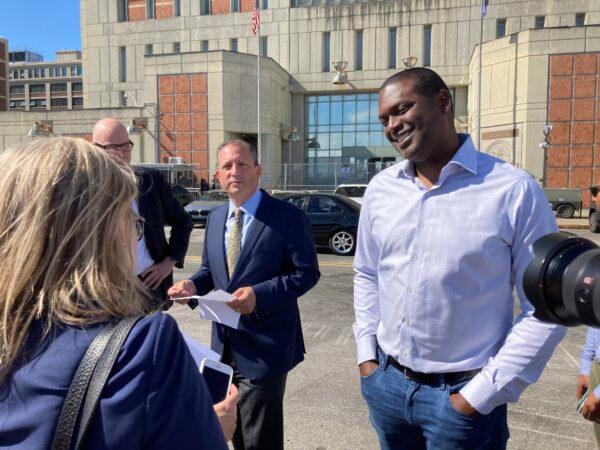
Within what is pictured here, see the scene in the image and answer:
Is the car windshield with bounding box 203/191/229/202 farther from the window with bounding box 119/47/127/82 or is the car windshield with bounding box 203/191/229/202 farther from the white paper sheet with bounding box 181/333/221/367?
the window with bounding box 119/47/127/82

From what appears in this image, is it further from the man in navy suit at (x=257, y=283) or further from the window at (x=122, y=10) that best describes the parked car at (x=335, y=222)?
the window at (x=122, y=10)

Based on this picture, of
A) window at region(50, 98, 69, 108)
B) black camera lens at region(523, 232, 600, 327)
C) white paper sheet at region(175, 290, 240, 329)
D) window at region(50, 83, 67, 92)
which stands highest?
window at region(50, 83, 67, 92)

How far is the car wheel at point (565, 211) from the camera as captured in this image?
2155 centimetres

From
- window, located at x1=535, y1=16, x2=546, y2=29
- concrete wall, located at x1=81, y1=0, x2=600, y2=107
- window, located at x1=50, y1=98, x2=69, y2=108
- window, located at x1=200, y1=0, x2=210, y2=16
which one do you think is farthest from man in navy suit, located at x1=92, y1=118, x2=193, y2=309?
window, located at x1=50, y1=98, x2=69, y2=108

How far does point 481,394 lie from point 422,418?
0.90ft

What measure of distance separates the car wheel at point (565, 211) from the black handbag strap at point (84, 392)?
23.6m

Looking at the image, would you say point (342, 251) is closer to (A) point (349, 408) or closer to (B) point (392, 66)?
(A) point (349, 408)

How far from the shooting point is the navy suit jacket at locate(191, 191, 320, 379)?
8.43 ft

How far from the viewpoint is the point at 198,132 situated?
33.9 m

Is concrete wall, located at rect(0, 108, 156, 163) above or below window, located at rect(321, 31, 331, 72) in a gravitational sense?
below

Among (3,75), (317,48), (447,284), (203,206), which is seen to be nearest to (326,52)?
(317,48)

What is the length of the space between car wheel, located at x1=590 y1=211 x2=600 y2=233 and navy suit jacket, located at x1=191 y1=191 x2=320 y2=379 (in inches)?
656

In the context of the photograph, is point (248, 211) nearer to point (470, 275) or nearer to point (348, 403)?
point (470, 275)

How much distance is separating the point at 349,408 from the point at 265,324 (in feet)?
5.53
